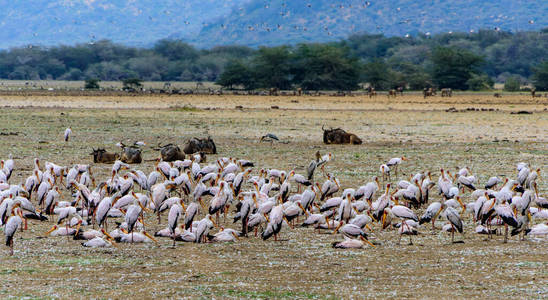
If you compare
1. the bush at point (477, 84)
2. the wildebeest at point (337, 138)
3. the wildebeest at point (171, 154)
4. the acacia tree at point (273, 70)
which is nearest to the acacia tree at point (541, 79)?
the bush at point (477, 84)

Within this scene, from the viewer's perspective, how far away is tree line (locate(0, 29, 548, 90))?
3295 inches

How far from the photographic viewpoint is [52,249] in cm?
1109

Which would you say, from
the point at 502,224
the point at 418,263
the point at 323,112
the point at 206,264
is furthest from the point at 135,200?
the point at 323,112

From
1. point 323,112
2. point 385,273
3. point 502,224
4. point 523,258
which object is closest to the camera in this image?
point 385,273

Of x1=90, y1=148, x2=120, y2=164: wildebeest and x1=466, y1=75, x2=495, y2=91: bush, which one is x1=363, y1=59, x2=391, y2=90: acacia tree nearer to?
x1=466, y1=75, x2=495, y2=91: bush

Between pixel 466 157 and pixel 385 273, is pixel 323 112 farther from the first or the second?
pixel 385 273

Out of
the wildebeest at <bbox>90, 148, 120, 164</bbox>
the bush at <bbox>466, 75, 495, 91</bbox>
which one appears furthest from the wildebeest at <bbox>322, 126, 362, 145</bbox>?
the bush at <bbox>466, 75, 495, 91</bbox>

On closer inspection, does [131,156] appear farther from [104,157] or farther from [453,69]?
[453,69]

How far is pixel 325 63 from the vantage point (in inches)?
3297

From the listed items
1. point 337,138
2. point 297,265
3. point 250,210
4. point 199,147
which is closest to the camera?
point 297,265

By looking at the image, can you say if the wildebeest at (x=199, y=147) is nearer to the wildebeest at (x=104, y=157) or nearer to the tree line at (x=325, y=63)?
A: the wildebeest at (x=104, y=157)

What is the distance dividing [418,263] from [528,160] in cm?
1169

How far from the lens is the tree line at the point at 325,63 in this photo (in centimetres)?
8369

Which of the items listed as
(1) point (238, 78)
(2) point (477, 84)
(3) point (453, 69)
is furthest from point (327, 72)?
(2) point (477, 84)
